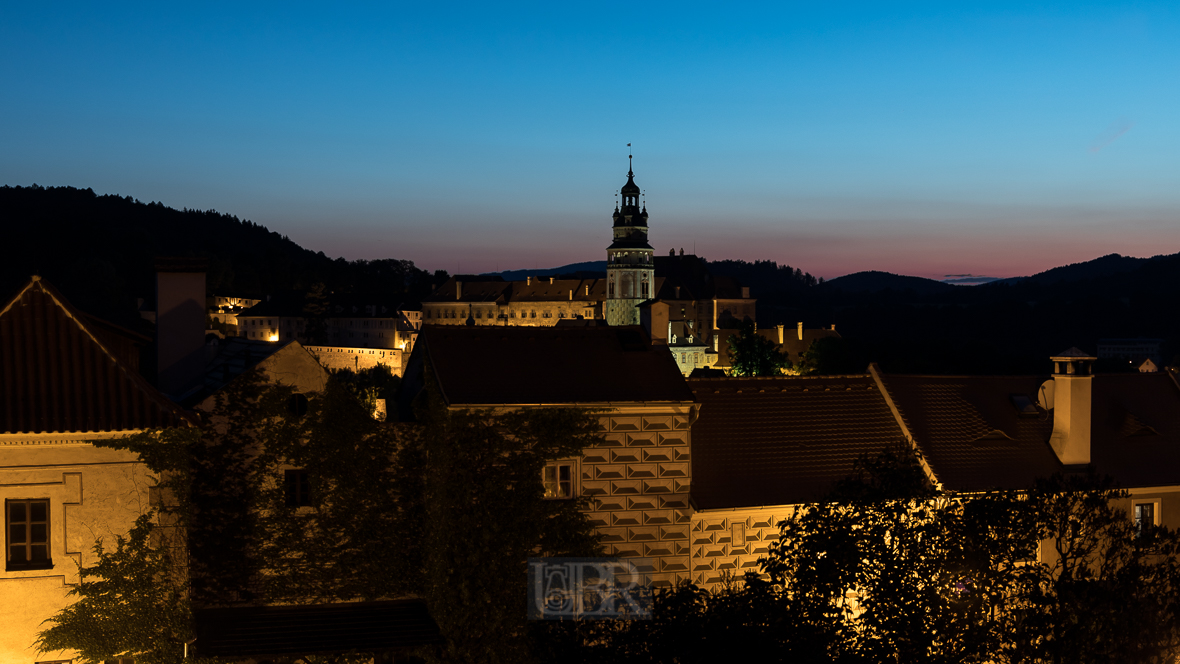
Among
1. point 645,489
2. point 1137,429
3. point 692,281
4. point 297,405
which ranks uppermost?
point 692,281

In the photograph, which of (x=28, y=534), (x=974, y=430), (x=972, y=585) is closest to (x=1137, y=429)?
(x=974, y=430)

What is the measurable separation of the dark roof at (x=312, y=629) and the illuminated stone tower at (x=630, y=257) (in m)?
119

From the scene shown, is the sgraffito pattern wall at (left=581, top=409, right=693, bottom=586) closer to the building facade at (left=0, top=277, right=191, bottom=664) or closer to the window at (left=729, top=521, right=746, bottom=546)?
the window at (left=729, top=521, right=746, bottom=546)

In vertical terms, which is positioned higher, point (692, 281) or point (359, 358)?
point (692, 281)

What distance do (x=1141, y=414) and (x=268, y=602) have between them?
19.4 m

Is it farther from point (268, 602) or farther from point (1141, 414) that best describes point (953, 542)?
point (1141, 414)

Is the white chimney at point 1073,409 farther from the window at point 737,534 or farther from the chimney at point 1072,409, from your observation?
the window at point 737,534

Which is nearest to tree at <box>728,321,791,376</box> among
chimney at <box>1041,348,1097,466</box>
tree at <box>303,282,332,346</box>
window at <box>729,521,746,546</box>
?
tree at <box>303,282,332,346</box>

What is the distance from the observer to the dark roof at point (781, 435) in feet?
64.0

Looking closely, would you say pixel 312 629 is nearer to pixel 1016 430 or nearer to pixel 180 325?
pixel 180 325

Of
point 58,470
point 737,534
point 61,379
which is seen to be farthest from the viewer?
point 737,534

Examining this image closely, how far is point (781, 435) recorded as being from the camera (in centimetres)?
2055

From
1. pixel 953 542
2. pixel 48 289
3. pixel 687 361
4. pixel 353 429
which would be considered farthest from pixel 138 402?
pixel 687 361

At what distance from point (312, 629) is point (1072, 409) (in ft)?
53.5
